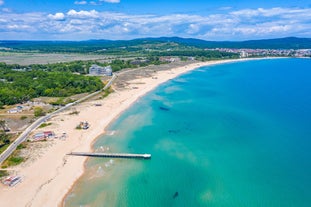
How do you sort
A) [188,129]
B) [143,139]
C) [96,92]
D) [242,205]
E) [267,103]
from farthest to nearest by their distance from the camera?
[96,92] → [267,103] → [188,129] → [143,139] → [242,205]

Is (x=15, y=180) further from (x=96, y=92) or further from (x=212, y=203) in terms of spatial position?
(x=96, y=92)

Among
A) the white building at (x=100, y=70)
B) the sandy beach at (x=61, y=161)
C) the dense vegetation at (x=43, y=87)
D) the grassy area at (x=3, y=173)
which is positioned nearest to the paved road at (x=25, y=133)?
the sandy beach at (x=61, y=161)

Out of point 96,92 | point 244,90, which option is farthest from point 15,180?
point 244,90

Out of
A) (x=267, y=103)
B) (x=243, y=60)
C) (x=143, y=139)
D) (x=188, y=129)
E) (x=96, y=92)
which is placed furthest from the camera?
(x=243, y=60)

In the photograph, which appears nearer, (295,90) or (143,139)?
(143,139)

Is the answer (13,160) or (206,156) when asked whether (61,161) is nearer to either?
(13,160)
